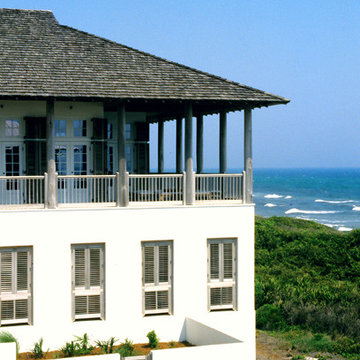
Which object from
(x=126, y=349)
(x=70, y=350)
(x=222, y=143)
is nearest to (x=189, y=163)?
(x=222, y=143)

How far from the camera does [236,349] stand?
16406 millimetres

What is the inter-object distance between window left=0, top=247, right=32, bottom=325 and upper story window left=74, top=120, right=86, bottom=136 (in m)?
4.84

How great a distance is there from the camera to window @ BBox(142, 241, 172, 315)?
1869cm

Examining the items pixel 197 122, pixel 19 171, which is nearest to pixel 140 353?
pixel 19 171

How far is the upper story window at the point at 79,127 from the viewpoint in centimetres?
2131

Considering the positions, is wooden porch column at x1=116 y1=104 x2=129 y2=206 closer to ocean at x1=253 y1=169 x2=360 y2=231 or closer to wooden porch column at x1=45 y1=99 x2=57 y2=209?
wooden porch column at x1=45 y1=99 x2=57 y2=209

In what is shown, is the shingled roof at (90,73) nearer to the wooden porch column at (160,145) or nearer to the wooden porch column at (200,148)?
the wooden porch column at (200,148)

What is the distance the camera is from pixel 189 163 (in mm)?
19109

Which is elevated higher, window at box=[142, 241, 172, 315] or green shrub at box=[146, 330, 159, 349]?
window at box=[142, 241, 172, 315]

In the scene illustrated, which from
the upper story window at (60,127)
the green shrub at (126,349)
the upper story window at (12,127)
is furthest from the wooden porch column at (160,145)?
the green shrub at (126,349)

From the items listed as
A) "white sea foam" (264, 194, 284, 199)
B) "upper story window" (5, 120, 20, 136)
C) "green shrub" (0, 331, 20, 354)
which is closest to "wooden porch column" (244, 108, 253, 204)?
"upper story window" (5, 120, 20, 136)

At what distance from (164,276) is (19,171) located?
218 inches

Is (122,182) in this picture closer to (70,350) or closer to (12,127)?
(12,127)

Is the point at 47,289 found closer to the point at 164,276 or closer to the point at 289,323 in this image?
the point at 164,276
